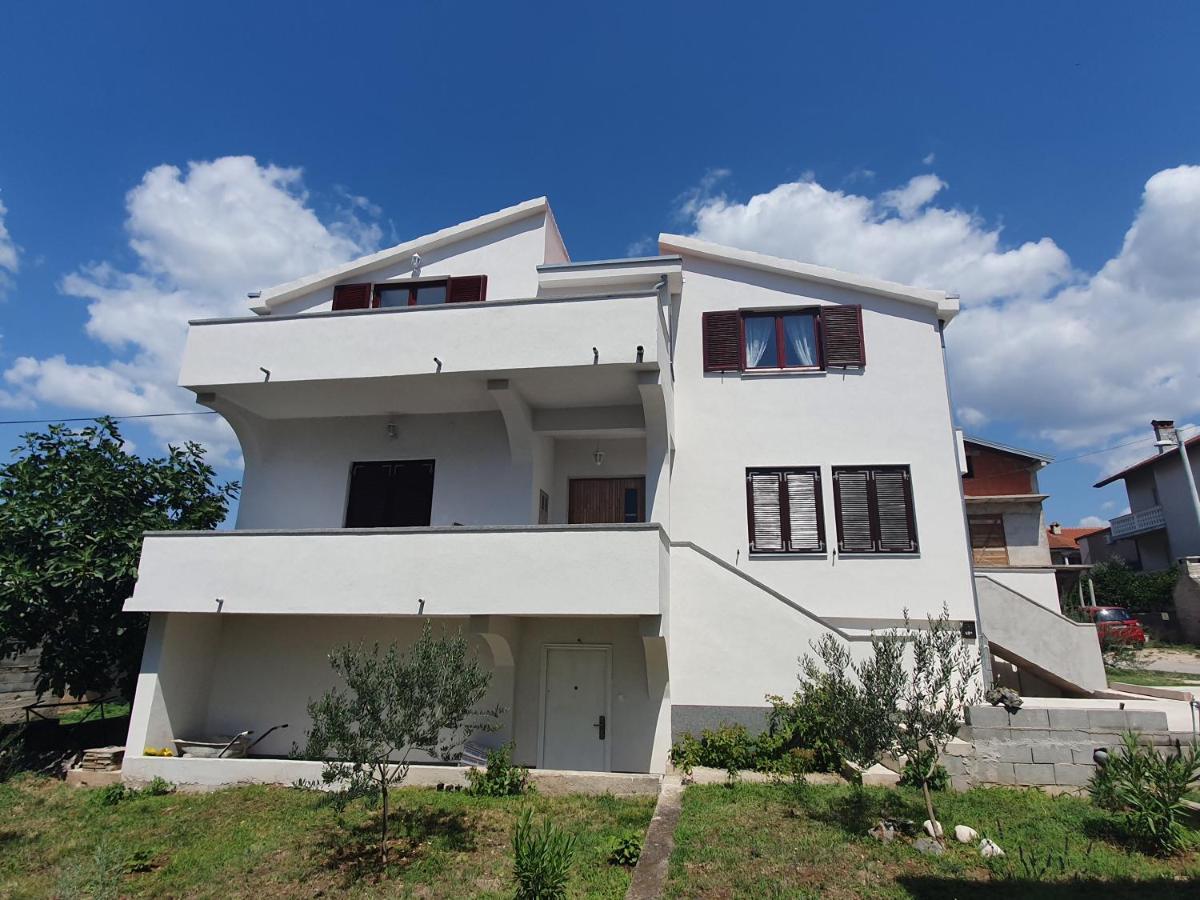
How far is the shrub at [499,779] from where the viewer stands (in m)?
9.50

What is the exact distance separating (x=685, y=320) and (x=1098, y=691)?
34.8 ft

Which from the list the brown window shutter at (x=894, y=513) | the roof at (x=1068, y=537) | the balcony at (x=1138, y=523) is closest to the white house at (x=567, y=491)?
the brown window shutter at (x=894, y=513)

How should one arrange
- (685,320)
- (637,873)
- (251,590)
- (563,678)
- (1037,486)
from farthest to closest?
(1037,486), (685,320), (563,678), (251,590), (637,873)

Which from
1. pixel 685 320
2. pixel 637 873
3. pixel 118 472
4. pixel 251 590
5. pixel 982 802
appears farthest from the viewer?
pixel 685 320

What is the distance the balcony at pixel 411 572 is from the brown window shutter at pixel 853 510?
3966mm

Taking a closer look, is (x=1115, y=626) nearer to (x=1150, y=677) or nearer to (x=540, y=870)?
(x=1150, y=677)

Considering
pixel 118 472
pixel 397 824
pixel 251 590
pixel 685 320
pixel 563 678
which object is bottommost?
pixel 397 824

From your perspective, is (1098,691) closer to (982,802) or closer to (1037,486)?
(982,802)

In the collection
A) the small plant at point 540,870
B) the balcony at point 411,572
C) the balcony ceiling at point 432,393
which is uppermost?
the balcony ceiling at point 432,393

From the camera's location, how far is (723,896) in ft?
19.7

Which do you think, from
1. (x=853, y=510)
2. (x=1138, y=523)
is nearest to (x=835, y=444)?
(x=853, y=510)

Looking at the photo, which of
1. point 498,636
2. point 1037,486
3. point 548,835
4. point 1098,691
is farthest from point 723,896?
point 1037,486

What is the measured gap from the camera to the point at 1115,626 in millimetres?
22234

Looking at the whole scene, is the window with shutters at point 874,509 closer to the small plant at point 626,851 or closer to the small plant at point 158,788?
the small plant at point 626,851
